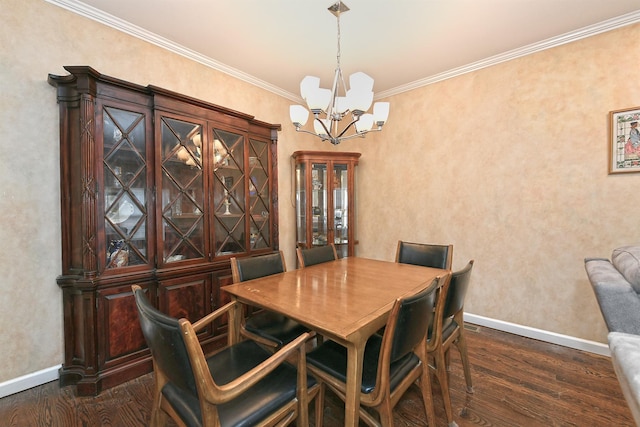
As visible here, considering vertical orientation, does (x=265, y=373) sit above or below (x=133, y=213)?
below

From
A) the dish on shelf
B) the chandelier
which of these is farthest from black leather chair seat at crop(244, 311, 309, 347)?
the chandelier

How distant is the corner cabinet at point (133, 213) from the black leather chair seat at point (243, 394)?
1.07 m

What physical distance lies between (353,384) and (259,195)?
7.04 feet

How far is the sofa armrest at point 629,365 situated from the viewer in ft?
2.53

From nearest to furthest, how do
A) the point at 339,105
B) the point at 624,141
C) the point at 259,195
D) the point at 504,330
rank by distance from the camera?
1. the point at 339,105
2. the point at 624,141
3. the point at 504,330
4. the point at 259,195

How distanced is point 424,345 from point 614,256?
5.32ft

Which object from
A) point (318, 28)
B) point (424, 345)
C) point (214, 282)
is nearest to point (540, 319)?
point (424, 345)

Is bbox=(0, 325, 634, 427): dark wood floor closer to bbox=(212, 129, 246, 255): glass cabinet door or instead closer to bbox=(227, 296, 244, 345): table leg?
bbox=(227, 296, 244, 345): table leg

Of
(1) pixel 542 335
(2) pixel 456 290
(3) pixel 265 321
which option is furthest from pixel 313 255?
(1) pixel 542 335

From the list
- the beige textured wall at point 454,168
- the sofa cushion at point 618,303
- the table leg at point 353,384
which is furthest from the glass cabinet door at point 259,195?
the sofa cushion at point 618,303

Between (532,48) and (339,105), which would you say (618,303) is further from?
(532,48)

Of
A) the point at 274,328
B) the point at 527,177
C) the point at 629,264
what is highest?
the point at 527,177

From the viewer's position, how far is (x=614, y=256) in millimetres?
1850

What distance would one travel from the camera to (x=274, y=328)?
179 cm
